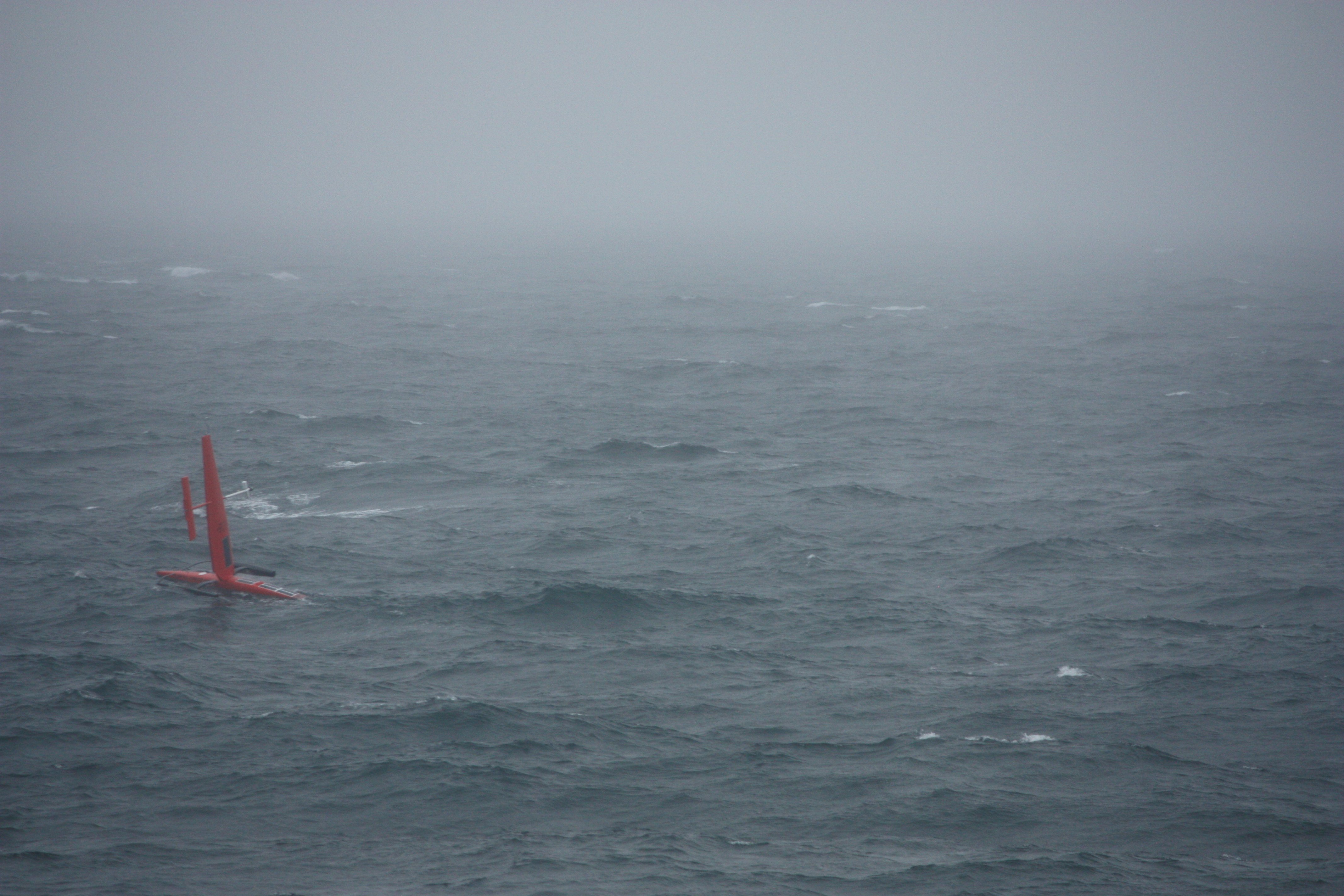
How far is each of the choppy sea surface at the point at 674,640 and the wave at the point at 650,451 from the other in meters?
0.53

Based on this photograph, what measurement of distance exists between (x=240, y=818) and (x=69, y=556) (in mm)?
25429

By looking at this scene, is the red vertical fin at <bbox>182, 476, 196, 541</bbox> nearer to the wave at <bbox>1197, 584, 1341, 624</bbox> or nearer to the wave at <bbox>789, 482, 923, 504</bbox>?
the wave at <bbox>789, 482, 923, 504</bbox>

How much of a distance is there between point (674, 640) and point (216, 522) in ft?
61.2

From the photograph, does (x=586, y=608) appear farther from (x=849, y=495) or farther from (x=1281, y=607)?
(x=1281, y=607)

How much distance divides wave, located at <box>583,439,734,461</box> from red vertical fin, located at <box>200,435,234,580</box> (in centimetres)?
2905

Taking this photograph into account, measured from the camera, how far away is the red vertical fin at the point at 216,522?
4338 cm

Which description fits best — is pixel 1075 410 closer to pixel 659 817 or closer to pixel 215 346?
pixel 659 817

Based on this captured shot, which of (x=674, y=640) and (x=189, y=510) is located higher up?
(x=189, y=510)

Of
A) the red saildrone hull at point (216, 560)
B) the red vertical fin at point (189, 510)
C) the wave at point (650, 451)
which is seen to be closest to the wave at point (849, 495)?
the wave at point (650, 451)

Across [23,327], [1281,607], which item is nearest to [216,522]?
[1281,607]

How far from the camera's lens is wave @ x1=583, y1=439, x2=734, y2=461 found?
70938 mm

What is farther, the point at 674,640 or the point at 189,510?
the point at 674,640

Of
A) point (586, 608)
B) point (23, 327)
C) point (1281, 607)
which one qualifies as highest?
point (23, 327)

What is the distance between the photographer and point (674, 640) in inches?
1703
